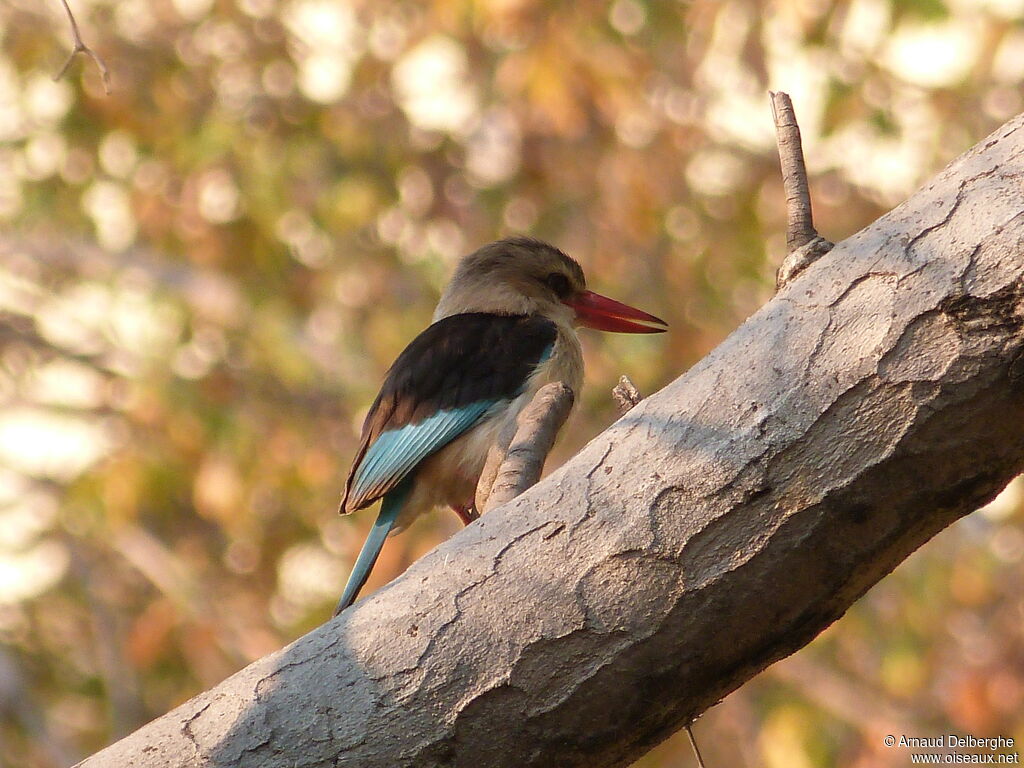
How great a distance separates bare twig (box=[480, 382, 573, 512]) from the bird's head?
1802 mm

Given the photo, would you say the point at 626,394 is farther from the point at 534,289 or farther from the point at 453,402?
the point at 534,289

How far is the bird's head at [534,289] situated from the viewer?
3730 mm

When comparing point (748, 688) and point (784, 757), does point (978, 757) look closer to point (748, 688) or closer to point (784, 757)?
point (784, 757)

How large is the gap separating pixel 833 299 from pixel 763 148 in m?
4.62

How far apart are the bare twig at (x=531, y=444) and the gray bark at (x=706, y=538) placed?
0.27 metres

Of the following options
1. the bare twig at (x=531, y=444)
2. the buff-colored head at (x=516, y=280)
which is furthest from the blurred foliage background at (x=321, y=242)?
the bare twig at (x=531, y=444)

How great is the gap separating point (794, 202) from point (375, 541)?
161 cm

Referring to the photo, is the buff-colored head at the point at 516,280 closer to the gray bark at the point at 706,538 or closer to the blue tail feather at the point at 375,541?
the blue tail feather at the point at 375,541

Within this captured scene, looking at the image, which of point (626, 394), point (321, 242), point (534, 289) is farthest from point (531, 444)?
point (321, 242)

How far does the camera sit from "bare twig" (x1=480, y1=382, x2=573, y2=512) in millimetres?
1667

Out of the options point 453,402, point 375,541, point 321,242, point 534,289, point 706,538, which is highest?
point 321,242

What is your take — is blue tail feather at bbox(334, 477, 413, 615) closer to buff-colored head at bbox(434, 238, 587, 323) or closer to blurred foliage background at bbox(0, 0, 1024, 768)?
buff-colored head at bbox(434, 238, 587, 323)

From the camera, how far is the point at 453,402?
10.6 feet

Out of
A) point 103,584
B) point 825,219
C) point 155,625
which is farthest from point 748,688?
point 103,584
